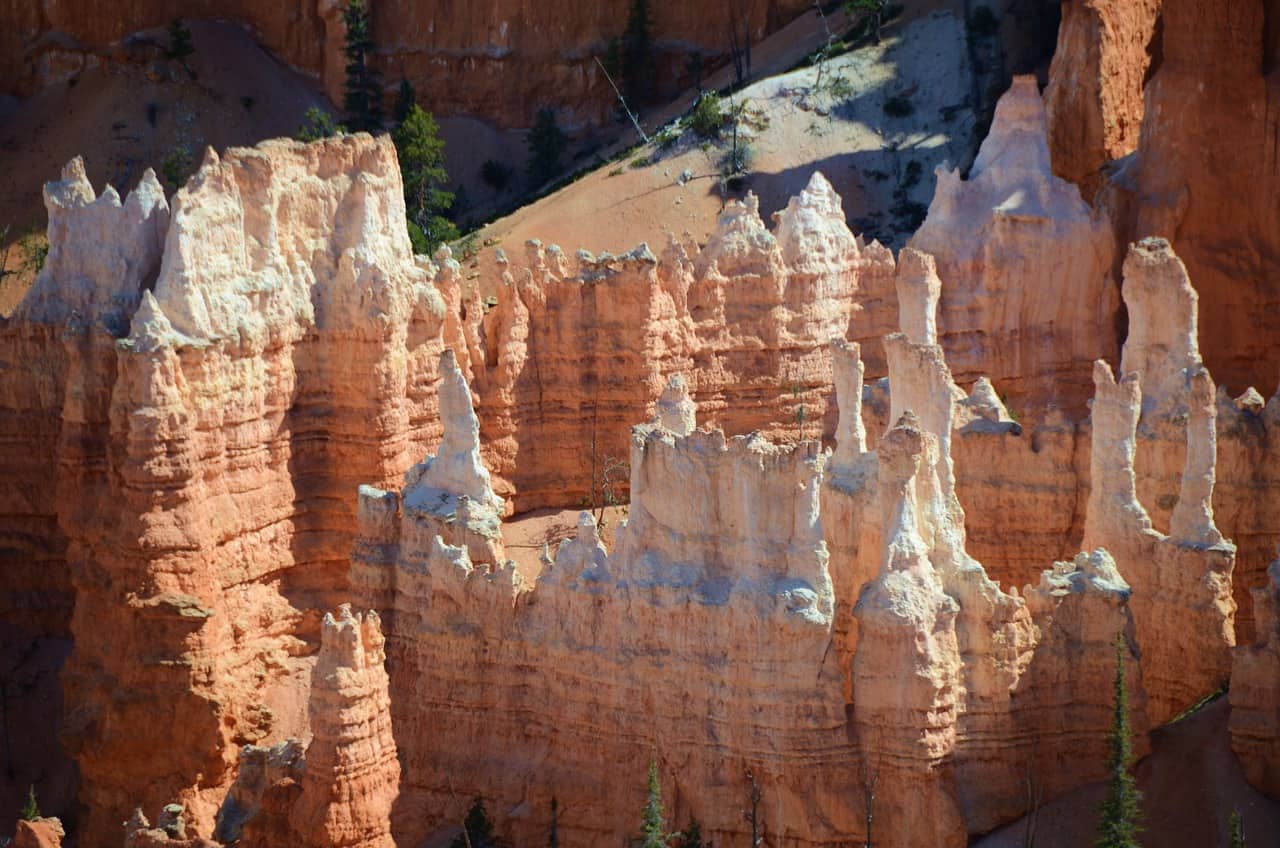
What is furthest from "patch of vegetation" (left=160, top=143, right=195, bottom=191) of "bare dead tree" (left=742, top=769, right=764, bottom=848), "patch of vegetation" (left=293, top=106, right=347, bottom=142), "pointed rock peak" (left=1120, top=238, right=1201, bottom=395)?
"bare dead tree" (left=742, top=769, right=764, bottom=848)

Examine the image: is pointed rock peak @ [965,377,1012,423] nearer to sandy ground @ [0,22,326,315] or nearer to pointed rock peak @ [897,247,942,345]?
pointed rock peak @ [897,247,942,345]

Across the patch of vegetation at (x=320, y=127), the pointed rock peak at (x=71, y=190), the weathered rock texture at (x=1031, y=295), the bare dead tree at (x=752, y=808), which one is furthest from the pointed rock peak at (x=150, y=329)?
the patch of vegetation at (x=320, y=127)

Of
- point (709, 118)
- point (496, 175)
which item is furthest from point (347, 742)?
point (496, 175)

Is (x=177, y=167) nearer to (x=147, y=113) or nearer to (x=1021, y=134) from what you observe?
(x=147, y=113)

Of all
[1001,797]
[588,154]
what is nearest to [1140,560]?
[1001,797]

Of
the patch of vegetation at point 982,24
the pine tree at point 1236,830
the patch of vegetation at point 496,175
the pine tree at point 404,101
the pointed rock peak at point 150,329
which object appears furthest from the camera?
the pine tree at point 404,101

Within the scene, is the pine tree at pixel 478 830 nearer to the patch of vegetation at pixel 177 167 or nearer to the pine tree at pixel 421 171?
the patch of vegetation at pixel 177 167

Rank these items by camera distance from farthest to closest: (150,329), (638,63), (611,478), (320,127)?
(638,63) < (320,127) < (611,478) < (150,329)
